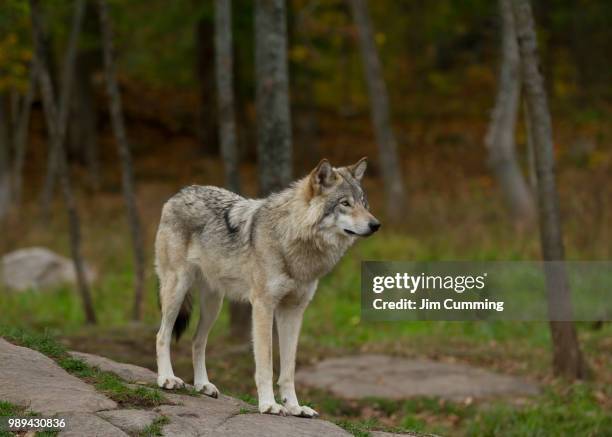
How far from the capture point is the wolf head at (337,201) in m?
7.07

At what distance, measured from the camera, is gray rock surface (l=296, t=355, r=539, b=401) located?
11.4m

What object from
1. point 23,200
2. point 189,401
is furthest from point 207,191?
point 23,200

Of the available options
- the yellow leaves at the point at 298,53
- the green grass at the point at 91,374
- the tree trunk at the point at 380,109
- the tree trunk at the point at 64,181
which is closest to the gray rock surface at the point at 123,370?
the green grass at the point at 91,374

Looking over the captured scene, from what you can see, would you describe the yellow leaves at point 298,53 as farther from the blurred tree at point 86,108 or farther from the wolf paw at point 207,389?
the wolf paw at point 207,389

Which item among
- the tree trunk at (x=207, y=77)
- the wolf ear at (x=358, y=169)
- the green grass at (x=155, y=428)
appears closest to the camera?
the green grass at (x=155, y=428)

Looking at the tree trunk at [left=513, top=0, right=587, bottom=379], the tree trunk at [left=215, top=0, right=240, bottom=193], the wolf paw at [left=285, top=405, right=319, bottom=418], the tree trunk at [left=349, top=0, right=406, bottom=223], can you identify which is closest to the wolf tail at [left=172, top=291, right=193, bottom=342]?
the wolf paw at [left=285, top=405, right=319, bottom=418]

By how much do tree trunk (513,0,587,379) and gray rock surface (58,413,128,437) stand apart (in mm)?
6938

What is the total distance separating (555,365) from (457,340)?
2.37m

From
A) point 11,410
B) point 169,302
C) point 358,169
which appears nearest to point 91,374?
point 169,302

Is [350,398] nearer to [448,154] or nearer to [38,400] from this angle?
[38,400]

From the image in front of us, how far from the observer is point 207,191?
8359 millimetres

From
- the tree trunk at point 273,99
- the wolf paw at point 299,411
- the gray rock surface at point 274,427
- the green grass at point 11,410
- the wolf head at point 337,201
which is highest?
the tree trunk at point 273,99

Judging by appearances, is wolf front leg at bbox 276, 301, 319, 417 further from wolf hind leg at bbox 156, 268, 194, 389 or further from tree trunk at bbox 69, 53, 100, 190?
tree trunk at bbox 69, 53, 100, 190

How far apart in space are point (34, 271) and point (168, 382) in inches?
420
